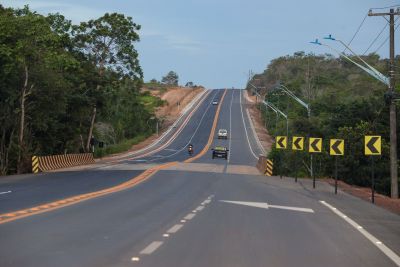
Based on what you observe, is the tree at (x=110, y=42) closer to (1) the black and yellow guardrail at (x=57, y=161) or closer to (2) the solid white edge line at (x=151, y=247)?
(1) the black and yellow guardrail at (x=57, y=161)

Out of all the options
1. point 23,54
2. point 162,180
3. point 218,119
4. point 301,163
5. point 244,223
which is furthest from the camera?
point 218,119

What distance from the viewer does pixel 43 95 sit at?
46.2 meters

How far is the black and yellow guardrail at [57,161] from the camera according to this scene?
4166 centimetres

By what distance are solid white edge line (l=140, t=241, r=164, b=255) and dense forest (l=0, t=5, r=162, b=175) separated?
99.5 ft

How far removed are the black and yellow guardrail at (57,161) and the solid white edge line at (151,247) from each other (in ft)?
103

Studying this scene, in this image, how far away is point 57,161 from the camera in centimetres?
4712

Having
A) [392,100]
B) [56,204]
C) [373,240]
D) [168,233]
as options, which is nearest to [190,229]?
[168,233]

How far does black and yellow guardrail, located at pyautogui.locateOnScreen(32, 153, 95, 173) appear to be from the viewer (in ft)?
137

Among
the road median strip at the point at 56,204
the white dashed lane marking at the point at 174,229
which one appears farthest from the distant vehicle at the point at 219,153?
the white dashed lane marking at the point at 174,229

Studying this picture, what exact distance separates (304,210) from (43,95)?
30.9 meters

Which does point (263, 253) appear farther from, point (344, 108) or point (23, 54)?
point (344, 108)

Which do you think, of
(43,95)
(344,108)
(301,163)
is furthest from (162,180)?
(344,108)

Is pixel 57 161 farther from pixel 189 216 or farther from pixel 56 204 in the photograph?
pixel 189 216

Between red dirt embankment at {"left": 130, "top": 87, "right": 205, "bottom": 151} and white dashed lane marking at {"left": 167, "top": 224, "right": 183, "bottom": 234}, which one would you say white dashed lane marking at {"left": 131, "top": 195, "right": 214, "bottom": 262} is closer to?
white dashed lane marking at {"left": 167, "top": 224, "right": 183, "bottom": 234}
